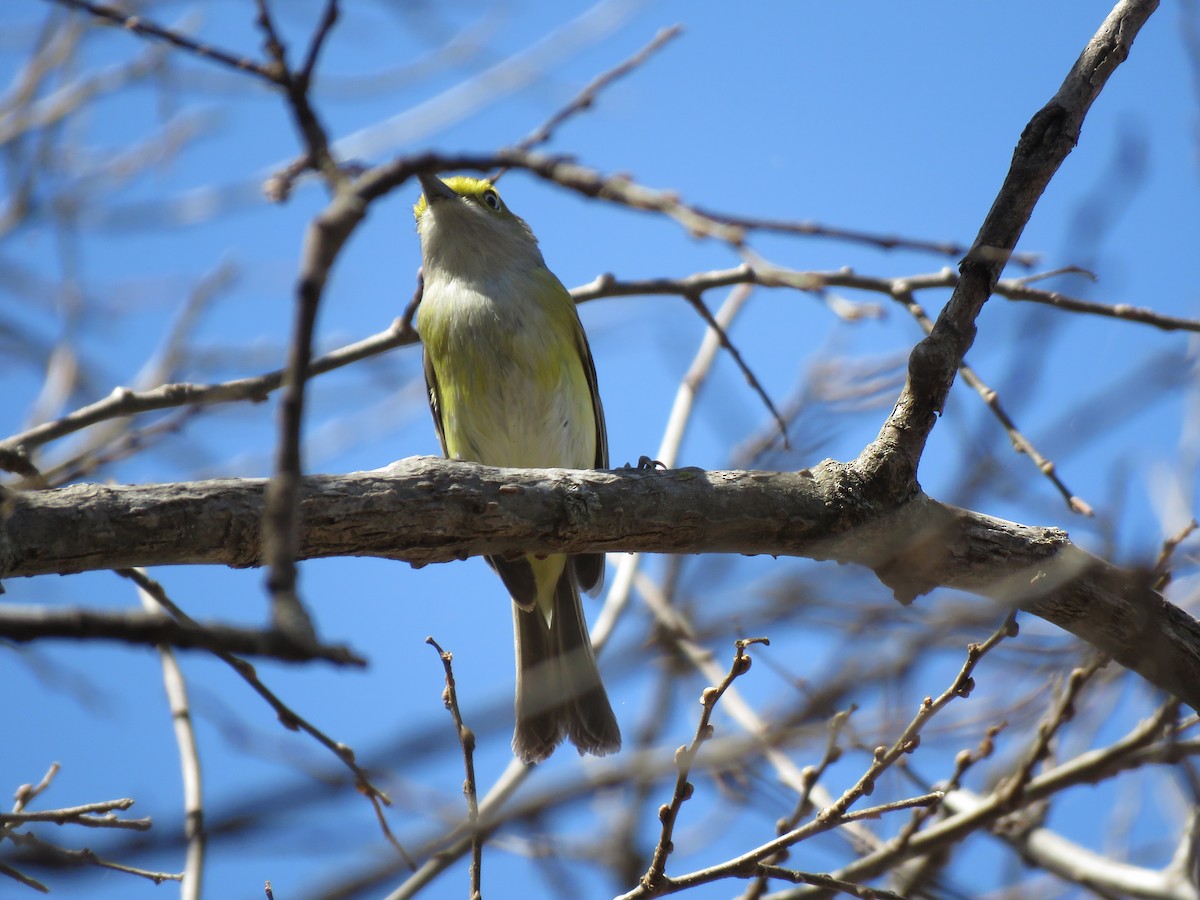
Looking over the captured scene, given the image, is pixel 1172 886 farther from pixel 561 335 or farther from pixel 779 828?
pixel 561 335

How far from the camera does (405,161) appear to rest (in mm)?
1365

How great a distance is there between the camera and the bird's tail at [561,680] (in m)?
4.30

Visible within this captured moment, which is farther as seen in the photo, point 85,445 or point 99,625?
point 85,445

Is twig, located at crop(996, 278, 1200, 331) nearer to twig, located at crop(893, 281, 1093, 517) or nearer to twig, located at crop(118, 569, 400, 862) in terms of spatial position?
twig, located at crop(893, 281, 1093, 517)

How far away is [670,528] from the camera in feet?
10.6

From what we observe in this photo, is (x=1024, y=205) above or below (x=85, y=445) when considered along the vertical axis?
below

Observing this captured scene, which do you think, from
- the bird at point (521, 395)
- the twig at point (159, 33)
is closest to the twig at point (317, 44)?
the twig at point (159, 33)

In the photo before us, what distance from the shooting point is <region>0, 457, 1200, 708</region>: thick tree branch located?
279 cm

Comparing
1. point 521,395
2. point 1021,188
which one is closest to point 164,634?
point 1021,188

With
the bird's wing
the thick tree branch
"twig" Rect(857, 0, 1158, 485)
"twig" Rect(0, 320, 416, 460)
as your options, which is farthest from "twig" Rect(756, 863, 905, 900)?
the bird's wing

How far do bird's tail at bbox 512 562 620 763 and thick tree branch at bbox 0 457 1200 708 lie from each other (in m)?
0.78

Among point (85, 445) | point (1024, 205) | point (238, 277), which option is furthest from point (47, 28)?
point (1024, 205)

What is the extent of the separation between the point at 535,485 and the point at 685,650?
1.32 metres

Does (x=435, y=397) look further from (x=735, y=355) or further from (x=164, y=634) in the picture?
(x=164, y=634)
